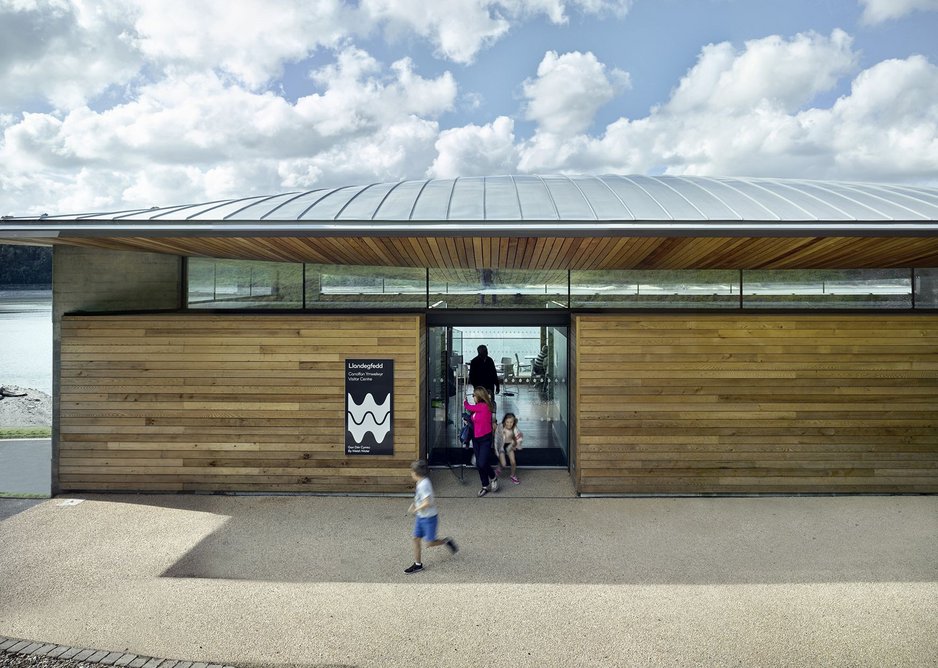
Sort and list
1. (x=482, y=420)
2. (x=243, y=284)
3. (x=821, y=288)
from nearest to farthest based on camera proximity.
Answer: (x=482, y=420) < (x=821, y=288) < (x=243, y=284)

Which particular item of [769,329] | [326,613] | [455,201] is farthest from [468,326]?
[326,613]

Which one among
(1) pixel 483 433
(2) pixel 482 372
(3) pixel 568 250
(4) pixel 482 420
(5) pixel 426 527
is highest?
(3) pixel 568 250

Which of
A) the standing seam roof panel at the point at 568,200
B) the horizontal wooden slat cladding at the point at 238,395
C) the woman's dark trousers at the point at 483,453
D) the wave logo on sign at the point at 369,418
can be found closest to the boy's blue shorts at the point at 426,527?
the woman's dark trousers at the point at 483,453

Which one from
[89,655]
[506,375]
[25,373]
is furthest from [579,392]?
[25,373]

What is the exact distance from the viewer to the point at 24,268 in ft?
190

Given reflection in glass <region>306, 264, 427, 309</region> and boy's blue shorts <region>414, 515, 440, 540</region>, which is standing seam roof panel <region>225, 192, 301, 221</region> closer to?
reflection in glass <region>306, 264, 427, 309</region>

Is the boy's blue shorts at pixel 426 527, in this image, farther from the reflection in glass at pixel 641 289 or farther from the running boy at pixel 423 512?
the reflection in glass at pixel 641 289

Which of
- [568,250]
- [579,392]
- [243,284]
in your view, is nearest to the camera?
[568,250]

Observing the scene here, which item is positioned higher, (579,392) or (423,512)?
(579,392)

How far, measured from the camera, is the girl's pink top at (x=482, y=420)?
8469 millimetres

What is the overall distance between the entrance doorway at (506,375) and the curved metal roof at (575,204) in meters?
2.44

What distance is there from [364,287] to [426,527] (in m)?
5.38

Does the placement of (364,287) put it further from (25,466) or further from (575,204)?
(25,466)

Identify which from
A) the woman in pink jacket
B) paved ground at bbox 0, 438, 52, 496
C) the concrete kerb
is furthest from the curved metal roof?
paved ground at bbox 0, 438, 52, 496
